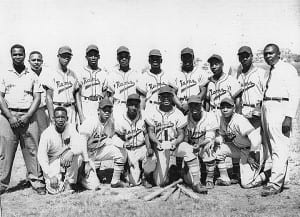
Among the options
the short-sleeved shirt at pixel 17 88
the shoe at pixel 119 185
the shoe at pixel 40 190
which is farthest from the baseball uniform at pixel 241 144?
the short-sleeved shirt at pixel 17 88

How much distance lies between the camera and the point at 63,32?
22.6 ft

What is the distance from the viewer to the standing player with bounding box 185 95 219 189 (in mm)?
5738

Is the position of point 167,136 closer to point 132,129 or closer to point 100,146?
point 132,129

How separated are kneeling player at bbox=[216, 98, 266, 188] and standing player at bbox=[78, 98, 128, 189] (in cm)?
158

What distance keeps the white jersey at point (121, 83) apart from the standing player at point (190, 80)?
77 cm

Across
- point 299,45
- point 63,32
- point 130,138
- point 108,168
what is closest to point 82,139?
point 130,138

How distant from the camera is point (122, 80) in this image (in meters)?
6.35

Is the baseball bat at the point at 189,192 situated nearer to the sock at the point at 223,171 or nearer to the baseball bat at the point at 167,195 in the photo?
the baseball bat at the point at 167,195

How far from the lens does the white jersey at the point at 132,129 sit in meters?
6.02

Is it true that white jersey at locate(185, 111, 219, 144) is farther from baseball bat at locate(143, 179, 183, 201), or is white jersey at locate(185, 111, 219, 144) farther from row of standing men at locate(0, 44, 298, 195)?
baseball bat at locate(143, 179, 183, 201)

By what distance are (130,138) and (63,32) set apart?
244cm

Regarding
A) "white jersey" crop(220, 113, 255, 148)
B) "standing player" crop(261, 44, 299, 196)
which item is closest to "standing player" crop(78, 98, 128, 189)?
"white jersey" crop(220, 113, 255, 148)

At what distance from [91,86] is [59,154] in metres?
1.25

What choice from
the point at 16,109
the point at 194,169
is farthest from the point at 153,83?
the point at 16,109
